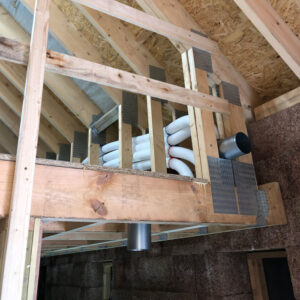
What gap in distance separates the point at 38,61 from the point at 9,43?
0.18 m

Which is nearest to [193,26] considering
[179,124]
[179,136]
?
[179,124]

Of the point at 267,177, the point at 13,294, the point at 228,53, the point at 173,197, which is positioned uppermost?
the point at 228,53

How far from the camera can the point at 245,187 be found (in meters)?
2.12

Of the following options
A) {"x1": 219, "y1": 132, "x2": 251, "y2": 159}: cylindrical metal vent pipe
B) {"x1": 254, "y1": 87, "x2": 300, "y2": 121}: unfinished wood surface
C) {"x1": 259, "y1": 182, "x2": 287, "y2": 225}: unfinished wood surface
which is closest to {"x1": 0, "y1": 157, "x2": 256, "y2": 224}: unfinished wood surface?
{"x1": 219, "y1": 132, "x2": 251, "y2": 159}: cylindrical metal vent pipe

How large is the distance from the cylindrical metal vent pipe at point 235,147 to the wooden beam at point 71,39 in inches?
67.2

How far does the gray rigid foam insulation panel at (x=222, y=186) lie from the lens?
194 centimetres

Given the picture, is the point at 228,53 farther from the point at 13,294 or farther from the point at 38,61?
the point at 13,294

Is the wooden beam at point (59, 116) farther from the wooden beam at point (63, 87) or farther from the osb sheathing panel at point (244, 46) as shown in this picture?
the osb sheathing panel at point (244, 46)

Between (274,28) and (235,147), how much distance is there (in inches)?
38.2

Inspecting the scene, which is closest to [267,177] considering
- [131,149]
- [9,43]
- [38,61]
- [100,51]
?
[131,149]

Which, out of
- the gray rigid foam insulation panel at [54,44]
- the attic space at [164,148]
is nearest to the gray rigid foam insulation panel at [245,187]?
the attic space at [164,148]

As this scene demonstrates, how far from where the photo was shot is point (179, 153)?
281 centimetres

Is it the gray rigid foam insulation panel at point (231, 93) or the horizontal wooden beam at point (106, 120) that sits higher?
the horizontal wooden beam at point (106, 120)

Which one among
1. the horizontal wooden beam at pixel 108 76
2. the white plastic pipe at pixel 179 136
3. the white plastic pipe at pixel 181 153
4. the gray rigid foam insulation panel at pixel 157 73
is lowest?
the white plastic pipe at pixel 181 153
